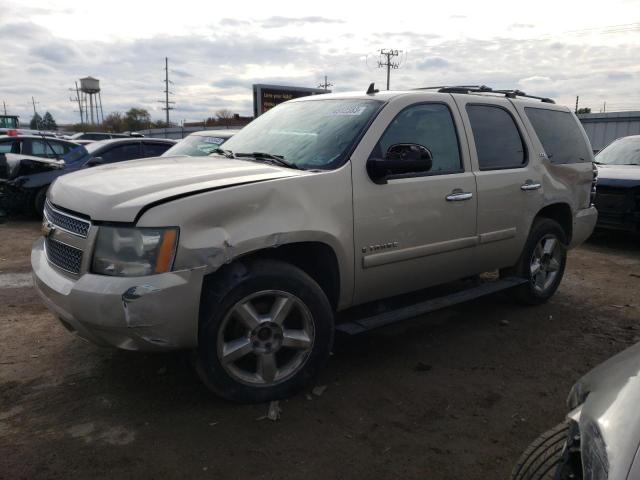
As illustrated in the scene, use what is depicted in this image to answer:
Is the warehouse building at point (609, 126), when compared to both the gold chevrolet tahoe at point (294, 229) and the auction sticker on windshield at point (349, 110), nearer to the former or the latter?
the gold chevrolet tahoe at point (294, 229)

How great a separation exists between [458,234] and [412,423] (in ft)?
5.19

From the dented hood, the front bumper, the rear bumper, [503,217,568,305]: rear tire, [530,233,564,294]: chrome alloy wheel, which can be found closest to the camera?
the front bumper

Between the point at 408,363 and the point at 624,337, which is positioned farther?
the point at 624,337

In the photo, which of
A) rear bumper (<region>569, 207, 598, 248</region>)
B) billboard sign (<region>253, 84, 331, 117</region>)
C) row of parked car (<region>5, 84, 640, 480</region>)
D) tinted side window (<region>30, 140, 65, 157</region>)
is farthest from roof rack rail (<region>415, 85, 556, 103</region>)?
billboard sign (<region>253, 84, 331, 117</region>)

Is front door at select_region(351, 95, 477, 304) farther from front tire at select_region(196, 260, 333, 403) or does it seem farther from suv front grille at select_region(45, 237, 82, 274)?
suv front grille at select_region(45, 237, 82, 274)

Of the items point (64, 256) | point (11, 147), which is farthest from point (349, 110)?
point (11, 147)

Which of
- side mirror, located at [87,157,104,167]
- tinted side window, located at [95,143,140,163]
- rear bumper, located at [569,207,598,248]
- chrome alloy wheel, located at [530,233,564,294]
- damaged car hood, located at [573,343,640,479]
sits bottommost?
chrome alloy wheel, located at [530,233,564,294]

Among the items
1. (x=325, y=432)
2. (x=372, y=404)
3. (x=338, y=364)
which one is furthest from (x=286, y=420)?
(x=338, y=364)

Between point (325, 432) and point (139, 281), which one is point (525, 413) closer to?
point (325, 432)

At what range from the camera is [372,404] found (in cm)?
331

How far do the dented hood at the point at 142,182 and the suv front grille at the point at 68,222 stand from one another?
2.1 inches

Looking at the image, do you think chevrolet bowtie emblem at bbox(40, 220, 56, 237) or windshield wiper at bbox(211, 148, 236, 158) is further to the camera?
windshield wiper at bbox(211, 148, 236, 158)

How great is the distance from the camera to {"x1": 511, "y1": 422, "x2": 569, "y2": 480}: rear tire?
1.98 m

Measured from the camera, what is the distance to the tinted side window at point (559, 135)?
16.6 ft
